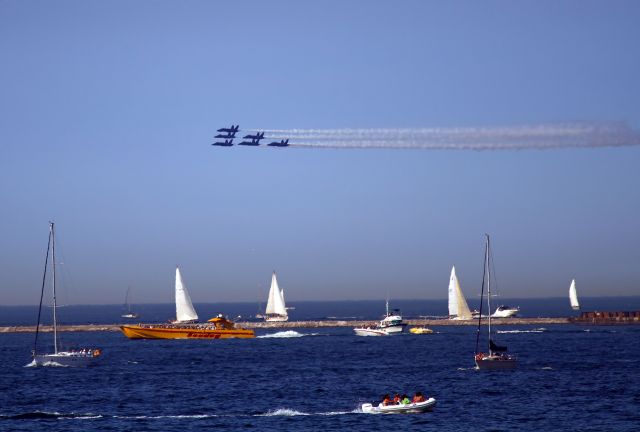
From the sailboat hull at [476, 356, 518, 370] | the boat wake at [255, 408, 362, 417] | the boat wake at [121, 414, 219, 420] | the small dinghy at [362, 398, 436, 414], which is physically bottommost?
the boat wake at [121, 414, 219, 420]

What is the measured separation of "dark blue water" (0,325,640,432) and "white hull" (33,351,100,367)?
4.74 feet

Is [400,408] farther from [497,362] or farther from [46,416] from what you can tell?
[497,362]


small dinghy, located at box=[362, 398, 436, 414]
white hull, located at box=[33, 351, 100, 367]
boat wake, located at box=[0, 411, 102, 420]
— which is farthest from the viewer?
white hull, located at box=[33, 351, 100, 367]

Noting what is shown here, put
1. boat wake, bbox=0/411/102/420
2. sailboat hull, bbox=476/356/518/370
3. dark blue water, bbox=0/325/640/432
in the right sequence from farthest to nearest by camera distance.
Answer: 1. sailboat hull, bbox=476/356/518/370
2. boat wake, bbox=0/411/102/420
3. dark blue water, bbox=0/325/640/432

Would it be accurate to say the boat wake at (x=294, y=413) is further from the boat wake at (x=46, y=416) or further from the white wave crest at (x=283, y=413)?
the boat wake at (x=46, y=416)

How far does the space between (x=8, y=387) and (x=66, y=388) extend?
753 cm

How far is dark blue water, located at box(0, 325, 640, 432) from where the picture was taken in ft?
271

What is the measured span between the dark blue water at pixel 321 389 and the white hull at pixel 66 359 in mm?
1444

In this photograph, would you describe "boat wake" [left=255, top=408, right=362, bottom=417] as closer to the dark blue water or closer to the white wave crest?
the white wave crest

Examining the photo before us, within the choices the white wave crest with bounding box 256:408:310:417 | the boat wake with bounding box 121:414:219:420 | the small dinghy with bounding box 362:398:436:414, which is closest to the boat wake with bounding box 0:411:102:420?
the boat wake with bounding box 121:414:219:420

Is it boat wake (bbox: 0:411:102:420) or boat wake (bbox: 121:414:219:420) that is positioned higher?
boat wake (bbox: 0:411:102:420)

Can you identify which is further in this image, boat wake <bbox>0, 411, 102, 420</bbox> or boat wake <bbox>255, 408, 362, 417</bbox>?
boat wake <bbox>0, 411, 102, 420</bbox>

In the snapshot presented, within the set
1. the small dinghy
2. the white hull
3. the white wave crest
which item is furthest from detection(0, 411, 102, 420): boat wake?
the white hull

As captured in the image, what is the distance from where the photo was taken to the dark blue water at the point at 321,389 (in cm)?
8256
